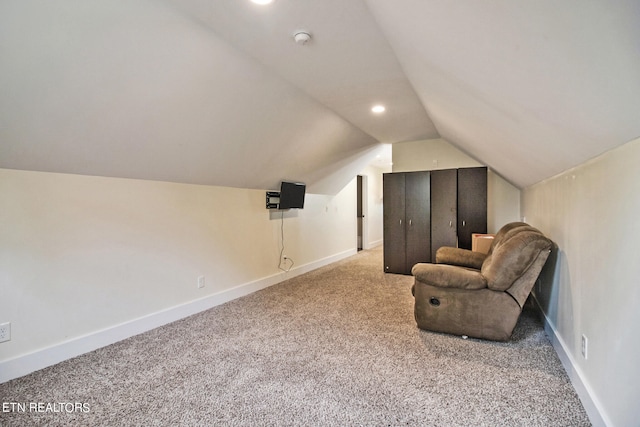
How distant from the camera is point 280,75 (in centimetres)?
257

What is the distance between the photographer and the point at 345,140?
4.43m

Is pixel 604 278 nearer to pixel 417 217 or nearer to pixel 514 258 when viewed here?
pixel 514 258

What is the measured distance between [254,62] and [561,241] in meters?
2.77

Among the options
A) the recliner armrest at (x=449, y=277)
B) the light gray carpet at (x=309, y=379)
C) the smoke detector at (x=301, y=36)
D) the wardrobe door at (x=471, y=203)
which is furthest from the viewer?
the wardrobe door at (x=471, y=203)

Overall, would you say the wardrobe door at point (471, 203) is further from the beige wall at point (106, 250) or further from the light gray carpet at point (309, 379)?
the beige wall at point (106, 250)

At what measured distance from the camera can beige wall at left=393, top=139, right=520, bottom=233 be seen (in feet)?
15.4

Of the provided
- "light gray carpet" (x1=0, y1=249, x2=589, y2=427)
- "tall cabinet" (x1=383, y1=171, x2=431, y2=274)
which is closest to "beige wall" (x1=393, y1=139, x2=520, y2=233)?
"tall cabinet" (x1=383, y1=171, x2=431, y2=274)

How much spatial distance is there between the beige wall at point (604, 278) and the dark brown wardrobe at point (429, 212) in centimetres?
223

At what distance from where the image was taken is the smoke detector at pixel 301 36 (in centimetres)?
194

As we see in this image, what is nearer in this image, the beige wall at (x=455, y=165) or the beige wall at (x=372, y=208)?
the beige wall at (x=455, y=165)

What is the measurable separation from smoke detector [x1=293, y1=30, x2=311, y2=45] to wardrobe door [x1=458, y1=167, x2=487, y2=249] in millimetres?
3487

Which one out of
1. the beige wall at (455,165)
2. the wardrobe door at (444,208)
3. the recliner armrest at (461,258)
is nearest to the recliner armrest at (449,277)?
the recliner armrest at (461,258)

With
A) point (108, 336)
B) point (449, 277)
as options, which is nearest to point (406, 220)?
point (449, 277)

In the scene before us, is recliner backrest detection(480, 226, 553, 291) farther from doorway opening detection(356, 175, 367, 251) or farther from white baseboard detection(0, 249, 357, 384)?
doorway opening detection(356, 175, 367, 251)
